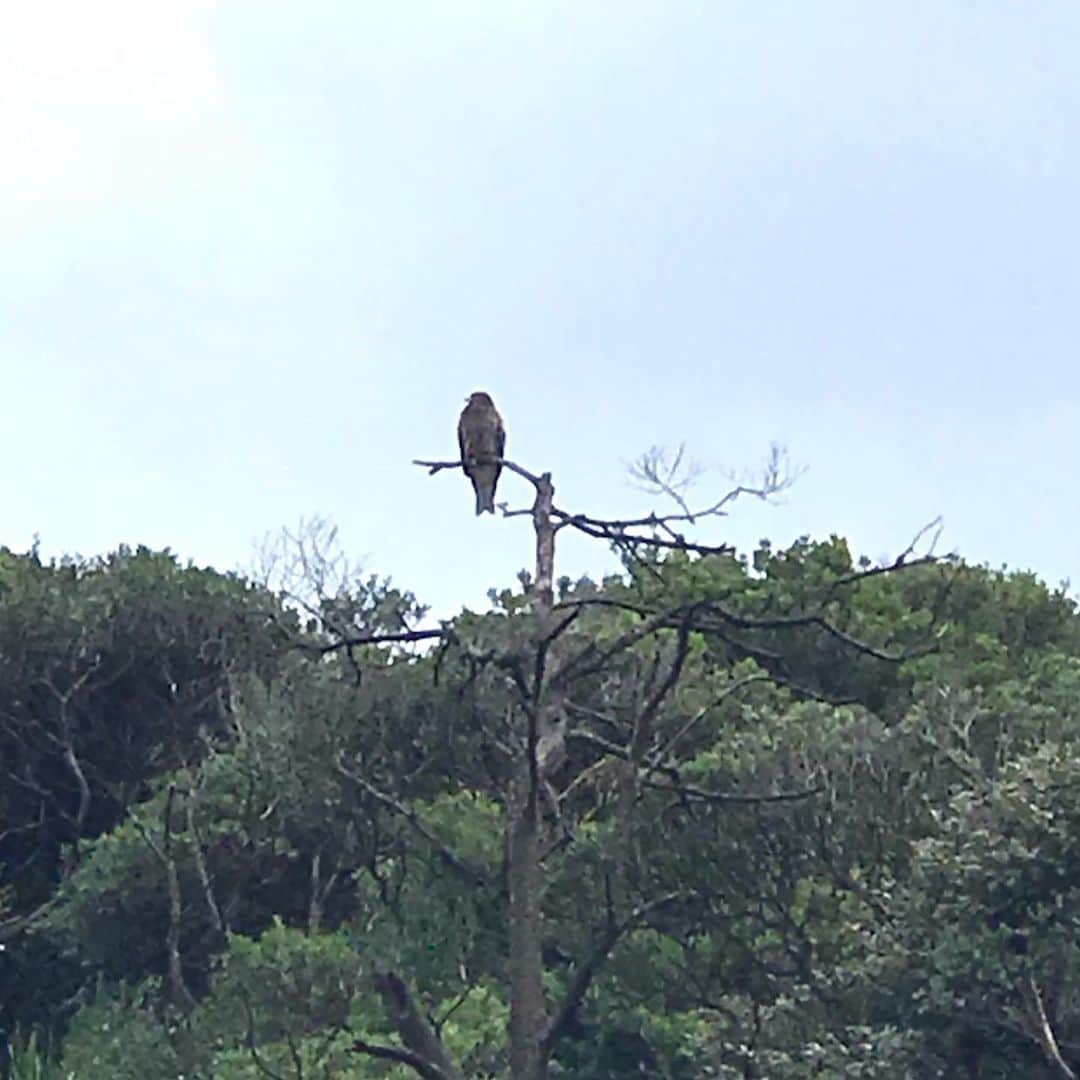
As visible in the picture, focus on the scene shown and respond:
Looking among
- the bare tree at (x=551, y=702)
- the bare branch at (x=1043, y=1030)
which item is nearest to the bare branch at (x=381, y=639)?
the bare tree at (x=551, y=702)

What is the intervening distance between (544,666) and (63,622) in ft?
44.9

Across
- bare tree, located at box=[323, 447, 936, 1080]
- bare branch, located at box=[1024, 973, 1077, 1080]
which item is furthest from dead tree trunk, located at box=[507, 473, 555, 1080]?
bare branch, located at box=[1024, 973, 1077, 1080]

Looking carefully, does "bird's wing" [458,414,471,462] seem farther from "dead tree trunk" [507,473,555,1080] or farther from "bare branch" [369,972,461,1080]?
"bare branch" [369,972,461,1080]

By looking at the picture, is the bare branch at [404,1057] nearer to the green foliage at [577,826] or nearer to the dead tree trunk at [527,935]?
the dead tree trunk at [527,935]

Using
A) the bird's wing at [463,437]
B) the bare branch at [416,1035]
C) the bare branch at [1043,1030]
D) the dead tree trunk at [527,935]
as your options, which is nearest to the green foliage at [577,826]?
the bare branch at [1043,1030]

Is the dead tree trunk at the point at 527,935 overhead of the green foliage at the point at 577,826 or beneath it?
beneath

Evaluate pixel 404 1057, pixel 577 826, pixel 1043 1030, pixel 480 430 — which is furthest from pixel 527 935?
pixel 577 826

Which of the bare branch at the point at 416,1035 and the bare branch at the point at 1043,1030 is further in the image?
the bare branch at the point at 1043,1030

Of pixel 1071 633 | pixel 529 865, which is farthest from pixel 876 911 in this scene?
pixel 1071 633

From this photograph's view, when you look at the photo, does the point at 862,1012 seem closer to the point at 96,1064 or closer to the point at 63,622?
the point at 96,1064

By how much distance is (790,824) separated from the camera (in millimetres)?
13508

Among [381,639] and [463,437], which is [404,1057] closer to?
[381,639]

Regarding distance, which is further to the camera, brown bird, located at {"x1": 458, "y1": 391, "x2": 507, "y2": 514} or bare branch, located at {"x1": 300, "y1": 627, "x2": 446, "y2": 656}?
brown bird, located at {"x1": 458, "y1": 391, "x2": 507, "y2": 514}

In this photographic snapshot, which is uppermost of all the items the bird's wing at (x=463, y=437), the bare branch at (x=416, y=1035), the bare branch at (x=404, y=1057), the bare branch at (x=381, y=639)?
the bird's wing at (x=463, y=437)
